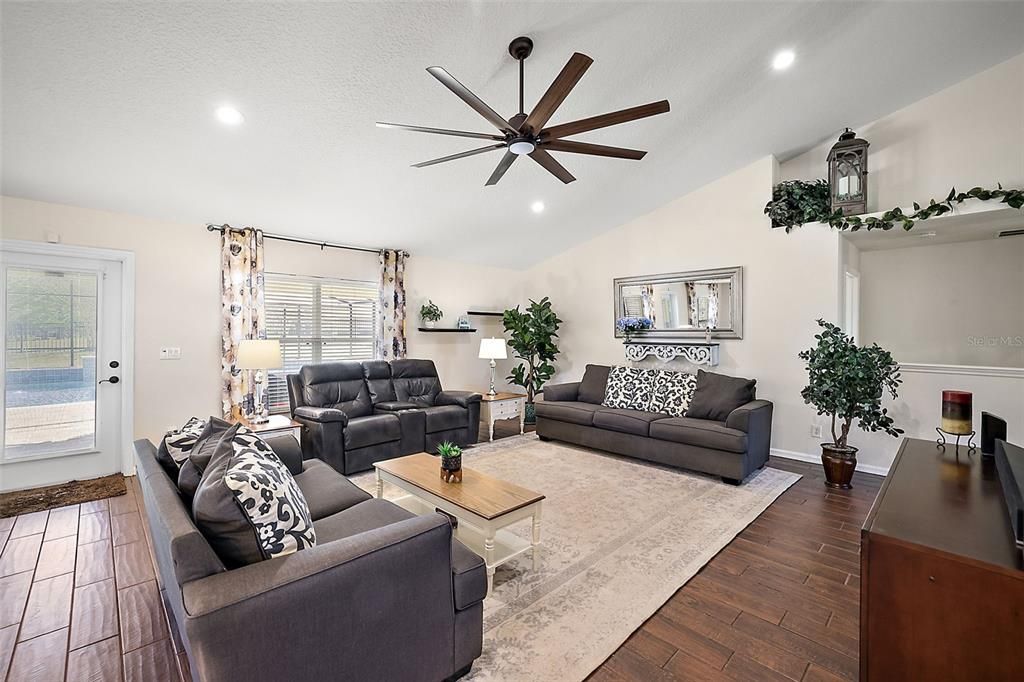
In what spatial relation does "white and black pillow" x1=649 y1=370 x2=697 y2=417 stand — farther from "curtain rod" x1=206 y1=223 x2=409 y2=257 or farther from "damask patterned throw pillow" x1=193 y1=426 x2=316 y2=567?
"damask patterned throw pillow" x1=193 y1=426 x2=316 y2=567

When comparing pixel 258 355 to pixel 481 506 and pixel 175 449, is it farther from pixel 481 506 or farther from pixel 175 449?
pixel 481 506

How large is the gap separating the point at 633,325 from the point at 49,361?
19.6ft

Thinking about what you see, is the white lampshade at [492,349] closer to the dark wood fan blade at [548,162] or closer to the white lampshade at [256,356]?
the white lampshade at [256,356]

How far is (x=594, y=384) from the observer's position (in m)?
5.59

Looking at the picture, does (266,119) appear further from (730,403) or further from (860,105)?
(860,105)

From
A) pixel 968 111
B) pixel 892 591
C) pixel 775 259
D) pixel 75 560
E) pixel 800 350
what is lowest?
pixel 75 560

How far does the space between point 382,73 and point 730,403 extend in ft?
13.7

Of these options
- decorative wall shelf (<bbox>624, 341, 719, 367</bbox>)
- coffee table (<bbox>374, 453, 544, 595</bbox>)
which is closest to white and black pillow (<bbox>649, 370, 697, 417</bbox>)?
decorative wall shelf (<bbox>624, 341, 719, 367</bbox>)

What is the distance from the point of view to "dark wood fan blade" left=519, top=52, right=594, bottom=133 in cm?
203

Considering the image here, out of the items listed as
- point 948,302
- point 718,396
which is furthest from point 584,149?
point 948,302

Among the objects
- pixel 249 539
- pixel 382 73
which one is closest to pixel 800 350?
pixel 382 73

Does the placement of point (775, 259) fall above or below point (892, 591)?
above

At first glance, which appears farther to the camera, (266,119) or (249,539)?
(266,119)

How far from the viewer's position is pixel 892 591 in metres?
1.19
